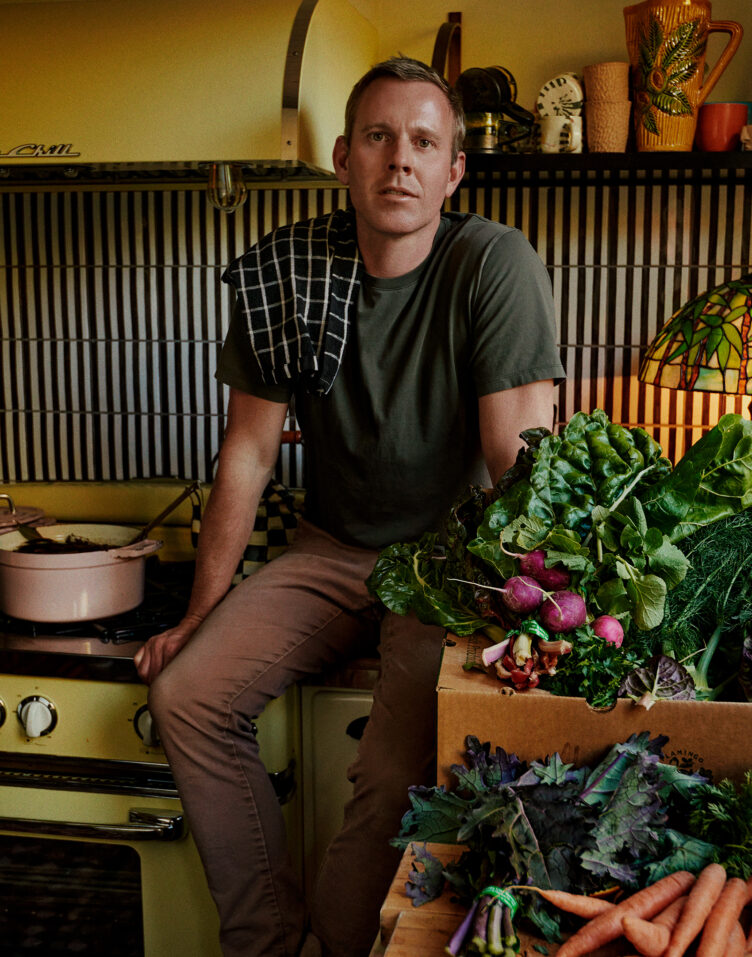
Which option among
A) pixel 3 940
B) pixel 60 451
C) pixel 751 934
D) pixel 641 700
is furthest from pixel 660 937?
pixel 60 451

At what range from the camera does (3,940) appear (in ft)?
6.15

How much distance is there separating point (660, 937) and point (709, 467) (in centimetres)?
50

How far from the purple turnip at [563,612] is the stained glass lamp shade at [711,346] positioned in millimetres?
797

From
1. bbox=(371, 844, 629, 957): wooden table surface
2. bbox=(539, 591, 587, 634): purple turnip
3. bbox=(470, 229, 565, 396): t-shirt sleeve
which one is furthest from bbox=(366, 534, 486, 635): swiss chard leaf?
bbox=(470, 229, 565, 396): t-shirt sleeve

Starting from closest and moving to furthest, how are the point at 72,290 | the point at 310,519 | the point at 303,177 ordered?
the point at 310,519
the point at 303,177
the point at 72,290

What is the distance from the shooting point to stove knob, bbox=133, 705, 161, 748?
67.0 inches

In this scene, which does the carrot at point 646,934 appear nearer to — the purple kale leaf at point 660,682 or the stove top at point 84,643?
the purple kale leaf at point 660,682

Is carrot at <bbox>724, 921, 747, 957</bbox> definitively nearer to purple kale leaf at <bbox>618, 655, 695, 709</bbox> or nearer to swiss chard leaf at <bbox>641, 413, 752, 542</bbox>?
purple kale leaf at <bbox>618, 655, 695, 709</bbox>

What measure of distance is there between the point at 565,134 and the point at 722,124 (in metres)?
0.30

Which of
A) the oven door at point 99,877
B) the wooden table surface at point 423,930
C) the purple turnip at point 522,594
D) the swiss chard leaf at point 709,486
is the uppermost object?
the swiss chard leaf at point 709,486

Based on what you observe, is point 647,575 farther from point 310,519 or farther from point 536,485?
point 310,519

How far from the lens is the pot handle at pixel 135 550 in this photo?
1815 millimetres

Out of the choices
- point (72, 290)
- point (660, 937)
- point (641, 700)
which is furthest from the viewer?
point (72, 290)

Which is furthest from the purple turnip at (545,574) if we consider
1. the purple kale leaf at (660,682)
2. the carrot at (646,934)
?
the carrot at (646,934)
